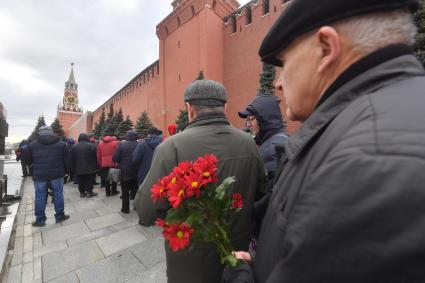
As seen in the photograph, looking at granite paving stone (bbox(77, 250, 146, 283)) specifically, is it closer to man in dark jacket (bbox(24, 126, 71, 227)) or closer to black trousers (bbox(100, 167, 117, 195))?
man in dark jacket (bbox(24, 126, 71, 227))

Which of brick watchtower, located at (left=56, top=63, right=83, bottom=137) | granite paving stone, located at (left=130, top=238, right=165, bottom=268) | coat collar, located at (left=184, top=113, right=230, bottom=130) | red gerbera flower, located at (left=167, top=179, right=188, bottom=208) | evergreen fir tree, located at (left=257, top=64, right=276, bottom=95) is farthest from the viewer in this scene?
brick watchtower, located at (left=56, top=63, right=83, bottom=137)

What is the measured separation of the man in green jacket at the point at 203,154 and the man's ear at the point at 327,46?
118 centimetres

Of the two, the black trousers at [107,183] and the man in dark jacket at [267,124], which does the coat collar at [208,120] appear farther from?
the black trousers at [107,183]

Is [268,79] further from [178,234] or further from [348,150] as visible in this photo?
[348,150]

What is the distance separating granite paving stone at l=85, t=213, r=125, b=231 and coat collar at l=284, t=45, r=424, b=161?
5455 millimetres

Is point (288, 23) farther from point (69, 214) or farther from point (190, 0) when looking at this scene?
point (190, 0)

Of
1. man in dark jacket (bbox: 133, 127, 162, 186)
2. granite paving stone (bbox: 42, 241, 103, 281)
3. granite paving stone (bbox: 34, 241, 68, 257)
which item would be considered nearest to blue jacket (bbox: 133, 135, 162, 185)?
man in dark jacket (bbox: 133, 127, 162, 186)

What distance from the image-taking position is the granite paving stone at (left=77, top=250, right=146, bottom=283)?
3.36m

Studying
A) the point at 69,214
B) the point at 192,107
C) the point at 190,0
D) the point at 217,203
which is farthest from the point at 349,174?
the point at 190,0

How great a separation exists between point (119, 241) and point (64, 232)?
4.44ft

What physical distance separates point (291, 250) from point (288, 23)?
668 mm

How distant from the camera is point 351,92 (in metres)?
0.68

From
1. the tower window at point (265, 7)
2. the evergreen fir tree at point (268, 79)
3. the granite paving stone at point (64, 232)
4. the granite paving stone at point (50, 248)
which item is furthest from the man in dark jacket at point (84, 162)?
the tower window at point (265, 7)

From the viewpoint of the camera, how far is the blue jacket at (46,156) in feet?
17.2
